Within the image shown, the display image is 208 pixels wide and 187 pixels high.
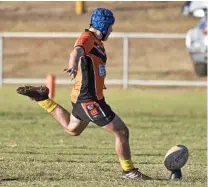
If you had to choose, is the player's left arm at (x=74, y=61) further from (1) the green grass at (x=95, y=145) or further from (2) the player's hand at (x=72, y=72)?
(1) the green grass at (x=95, y=145)

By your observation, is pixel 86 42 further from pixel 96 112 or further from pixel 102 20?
pixel 96 112

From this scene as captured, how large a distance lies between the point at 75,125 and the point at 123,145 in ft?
1.87

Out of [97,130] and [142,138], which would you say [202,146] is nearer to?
[142,138]

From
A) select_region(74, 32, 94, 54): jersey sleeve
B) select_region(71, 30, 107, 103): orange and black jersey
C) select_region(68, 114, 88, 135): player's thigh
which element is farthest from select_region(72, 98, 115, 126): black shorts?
select_region(74, 32, 94, 54): jersey sleeve

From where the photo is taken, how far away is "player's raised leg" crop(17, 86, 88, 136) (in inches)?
376

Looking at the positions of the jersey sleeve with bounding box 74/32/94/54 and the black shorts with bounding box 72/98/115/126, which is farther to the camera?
the black shorts with bounding box 72/98/115/126

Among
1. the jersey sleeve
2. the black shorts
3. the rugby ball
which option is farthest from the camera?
the rugby ball

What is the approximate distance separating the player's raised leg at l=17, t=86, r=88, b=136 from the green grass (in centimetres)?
48

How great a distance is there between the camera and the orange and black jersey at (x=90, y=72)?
9.20 meters

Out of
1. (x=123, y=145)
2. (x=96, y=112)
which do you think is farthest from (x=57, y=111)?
(x=123, y=145)

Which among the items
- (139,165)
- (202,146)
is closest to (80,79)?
(139,165)

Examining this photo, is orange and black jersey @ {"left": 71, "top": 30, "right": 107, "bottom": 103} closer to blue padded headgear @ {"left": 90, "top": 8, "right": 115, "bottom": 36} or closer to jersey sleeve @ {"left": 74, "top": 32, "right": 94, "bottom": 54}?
jersey sleeve @ {"left": 74, "top": 32, "right": 94, "bottom": 54}

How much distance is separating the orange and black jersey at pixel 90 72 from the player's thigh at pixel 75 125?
0.82 feet

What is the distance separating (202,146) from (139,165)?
2.30 m
